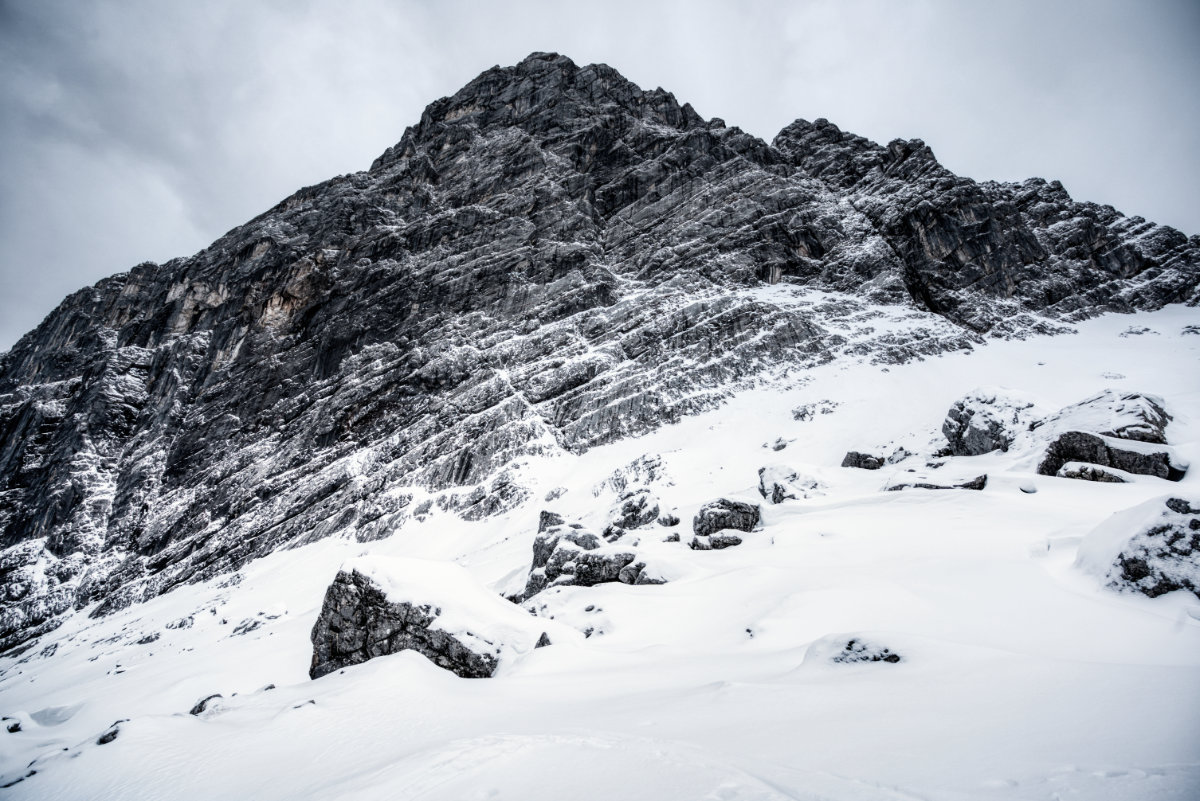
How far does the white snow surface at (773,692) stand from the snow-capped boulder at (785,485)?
1.22 meters

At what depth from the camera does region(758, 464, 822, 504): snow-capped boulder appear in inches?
703

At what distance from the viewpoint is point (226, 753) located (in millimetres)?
4562

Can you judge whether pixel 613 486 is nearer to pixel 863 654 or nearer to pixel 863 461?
pixel 863 461

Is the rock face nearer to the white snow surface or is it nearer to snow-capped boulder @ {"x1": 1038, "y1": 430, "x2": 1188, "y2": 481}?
snow-capped boulder @ {"x1": 1038, "y1": 430, "x2": 1188, "y2": 481}

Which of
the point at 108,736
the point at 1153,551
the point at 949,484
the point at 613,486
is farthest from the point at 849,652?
the point at 613,486

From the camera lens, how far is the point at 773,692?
442cm

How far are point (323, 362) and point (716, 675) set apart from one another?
62317 millimetres

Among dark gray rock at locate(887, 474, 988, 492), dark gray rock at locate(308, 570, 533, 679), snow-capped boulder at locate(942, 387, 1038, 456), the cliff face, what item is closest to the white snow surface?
dark gray rock at locate(887, 474, 988, 492)

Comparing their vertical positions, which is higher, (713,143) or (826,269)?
(713,143)

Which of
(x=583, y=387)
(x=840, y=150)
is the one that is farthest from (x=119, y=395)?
(x=840, y=150)

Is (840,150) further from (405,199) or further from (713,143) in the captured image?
(405,199)

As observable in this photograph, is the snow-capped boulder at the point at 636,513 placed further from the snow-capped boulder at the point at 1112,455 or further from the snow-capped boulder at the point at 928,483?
the snow-capped boulder at the point at 1112,455

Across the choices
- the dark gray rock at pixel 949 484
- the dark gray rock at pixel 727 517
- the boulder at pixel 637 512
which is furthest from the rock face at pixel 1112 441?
the boulder at pixel 637 512

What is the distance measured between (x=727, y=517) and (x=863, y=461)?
896 centimetres
